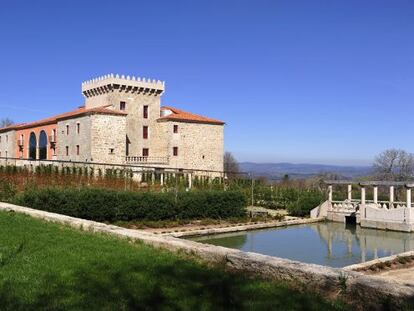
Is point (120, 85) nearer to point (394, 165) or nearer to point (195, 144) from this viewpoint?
point (195, 144)

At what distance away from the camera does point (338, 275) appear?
17.2 ft

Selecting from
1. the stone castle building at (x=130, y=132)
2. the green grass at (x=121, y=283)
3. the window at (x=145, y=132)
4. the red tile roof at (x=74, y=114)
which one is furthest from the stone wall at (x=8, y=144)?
the green grass at (x=121, y=283)

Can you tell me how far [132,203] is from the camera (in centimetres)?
1727

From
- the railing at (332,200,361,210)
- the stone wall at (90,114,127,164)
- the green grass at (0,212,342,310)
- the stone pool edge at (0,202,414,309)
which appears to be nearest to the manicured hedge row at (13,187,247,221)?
the railing at (332,200,361,210)

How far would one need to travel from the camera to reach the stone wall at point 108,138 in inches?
1604

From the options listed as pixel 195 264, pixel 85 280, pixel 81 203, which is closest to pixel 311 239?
pixel 81 203

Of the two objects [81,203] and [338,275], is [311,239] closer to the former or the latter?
[81,203]

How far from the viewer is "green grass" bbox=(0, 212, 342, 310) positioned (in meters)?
4.65

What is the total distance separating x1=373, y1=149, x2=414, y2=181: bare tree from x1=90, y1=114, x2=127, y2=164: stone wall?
2997cm

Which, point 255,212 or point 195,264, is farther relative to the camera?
point 255,212

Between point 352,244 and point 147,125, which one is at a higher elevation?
point 147,125

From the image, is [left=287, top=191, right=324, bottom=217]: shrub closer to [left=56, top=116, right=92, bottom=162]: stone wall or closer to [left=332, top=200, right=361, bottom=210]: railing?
[left=332, top=200, right=361, bottom=210]: railing

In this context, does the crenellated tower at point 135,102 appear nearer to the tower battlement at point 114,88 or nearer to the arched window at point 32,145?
the tower battlement at point 114,88

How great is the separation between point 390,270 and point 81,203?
9.91m
